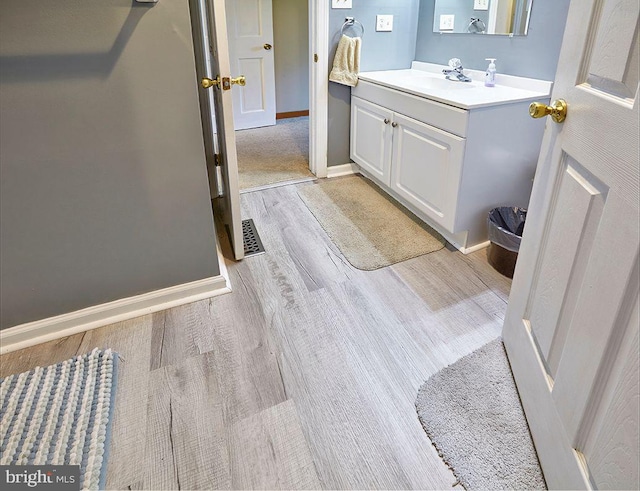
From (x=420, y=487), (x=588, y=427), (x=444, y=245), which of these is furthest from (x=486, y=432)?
(x=444, y=245)

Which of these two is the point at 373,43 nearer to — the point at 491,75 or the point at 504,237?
the point at 491,75

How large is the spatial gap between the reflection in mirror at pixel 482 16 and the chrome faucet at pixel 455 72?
0.59 feet

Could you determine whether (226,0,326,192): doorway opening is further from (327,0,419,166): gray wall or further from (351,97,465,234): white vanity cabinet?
(351,97,465,234): white vanity cabinet

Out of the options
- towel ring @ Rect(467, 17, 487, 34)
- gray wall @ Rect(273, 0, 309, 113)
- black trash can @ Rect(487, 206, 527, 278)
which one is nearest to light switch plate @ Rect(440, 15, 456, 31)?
towel ring @ Rect(467, 17, 487, 34)

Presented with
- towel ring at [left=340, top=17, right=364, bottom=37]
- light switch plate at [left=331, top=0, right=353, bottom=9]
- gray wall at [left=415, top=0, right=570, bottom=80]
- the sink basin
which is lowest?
the sink basin

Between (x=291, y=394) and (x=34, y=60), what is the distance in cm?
132

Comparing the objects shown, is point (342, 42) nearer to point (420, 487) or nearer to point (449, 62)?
point (449, 62)

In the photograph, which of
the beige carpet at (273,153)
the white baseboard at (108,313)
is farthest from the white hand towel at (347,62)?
the white baseboard at (108,313)

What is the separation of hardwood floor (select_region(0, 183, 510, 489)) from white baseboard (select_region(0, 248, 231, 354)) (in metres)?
0.04

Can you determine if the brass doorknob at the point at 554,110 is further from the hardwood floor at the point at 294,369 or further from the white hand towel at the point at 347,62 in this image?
the white hand towel at the point at 347,62

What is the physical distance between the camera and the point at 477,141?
1930mm

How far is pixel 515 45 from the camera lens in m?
2.18

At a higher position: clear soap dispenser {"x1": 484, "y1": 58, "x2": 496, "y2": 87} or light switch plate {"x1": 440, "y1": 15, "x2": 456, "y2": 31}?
light switch plate {"x1": 440, "y1": 15, "x2": 456, "y2": 31}

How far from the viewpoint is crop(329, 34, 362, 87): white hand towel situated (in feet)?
8.90
